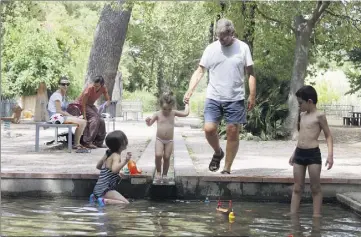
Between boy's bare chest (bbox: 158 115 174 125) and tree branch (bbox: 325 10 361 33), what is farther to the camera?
tree branch (bbox: 325 10 361 33)

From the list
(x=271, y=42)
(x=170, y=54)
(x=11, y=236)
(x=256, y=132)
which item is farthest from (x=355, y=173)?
(x=170, y=54)

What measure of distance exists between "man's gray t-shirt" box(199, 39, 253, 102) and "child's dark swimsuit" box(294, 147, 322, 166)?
2125 millimetres

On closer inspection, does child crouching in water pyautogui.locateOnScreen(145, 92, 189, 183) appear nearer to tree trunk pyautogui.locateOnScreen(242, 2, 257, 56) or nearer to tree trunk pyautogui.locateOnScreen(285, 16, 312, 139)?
tree trunk pyautogui.locateOnScreen(285, 16, 312, 139)

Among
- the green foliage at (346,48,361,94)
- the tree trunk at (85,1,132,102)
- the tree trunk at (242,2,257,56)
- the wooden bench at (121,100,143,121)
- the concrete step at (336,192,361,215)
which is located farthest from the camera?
the wooden bench at (121,100,143,121)

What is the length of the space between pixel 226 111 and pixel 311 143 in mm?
2248

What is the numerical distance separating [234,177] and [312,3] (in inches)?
556

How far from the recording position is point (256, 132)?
21406mm

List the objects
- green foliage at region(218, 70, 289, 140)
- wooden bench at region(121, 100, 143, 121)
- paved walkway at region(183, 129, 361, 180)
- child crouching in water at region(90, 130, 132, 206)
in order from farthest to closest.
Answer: wooden bench at region(121, 100, 143, 121) → green foliage at region(218, 70, 289, 140) → paved walkway at region(183, 129, 361, 180) → child crouching in water at region(90, 130, 132, 206)

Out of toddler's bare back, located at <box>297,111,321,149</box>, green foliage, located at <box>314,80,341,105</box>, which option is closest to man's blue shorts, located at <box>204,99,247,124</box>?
toddler's bare back, located at <box>297,111,321,149</box>

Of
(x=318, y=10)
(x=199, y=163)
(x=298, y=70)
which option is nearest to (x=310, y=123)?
(x=199, y=163)

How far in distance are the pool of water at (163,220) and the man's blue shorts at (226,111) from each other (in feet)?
4.72

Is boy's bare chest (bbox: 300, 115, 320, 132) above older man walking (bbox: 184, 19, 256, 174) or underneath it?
underneath

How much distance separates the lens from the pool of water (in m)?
6.19

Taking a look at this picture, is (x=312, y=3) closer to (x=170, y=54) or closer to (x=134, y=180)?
(x=134, y=180)
